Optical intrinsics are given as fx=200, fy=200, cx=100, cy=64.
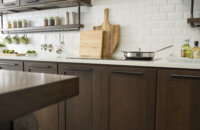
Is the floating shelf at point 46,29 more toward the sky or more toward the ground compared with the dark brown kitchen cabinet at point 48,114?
more toward the sky

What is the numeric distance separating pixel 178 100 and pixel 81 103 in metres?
1.10

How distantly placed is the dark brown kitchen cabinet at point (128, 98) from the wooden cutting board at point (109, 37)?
0.73m

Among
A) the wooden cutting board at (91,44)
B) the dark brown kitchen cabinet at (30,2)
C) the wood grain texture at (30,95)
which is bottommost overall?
the wood grain texture at (30,95)

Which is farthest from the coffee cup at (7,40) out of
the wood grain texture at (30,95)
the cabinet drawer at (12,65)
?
the wood grain texture at (30,95)

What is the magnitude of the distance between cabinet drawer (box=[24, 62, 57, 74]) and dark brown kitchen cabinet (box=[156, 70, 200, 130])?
1.36 metres

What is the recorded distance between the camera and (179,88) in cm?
185

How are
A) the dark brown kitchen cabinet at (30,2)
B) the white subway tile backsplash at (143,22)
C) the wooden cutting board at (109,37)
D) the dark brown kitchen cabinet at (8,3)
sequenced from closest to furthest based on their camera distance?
the white subway tile backsplash at (143,22) → the wooden cutting board at (109,37) → the dark brown kitchen cabinet at (30,2) → the dark brown kitchen cabinet at (8,3)

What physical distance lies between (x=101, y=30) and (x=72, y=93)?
85.5 inches

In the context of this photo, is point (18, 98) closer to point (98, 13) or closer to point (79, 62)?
point (79, 62)

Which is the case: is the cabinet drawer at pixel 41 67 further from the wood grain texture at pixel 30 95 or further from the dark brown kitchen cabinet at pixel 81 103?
the wood grain texture at pixel 30 95

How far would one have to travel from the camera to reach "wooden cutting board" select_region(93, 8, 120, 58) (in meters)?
2.86

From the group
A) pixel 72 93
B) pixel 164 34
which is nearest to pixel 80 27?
pixel 164 34

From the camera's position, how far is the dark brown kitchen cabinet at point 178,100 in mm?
1799

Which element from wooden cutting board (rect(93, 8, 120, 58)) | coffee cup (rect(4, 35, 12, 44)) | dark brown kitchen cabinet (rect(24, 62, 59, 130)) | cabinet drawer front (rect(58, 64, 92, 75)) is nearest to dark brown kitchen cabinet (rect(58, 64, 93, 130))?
cabinet drawer front (rect(58, 64, 92, 75))
